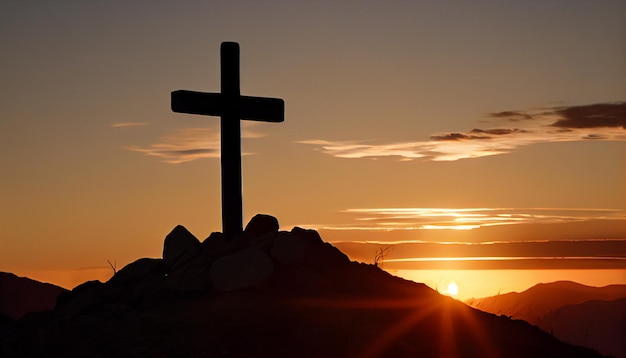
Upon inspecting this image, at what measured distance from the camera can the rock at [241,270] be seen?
16.5m

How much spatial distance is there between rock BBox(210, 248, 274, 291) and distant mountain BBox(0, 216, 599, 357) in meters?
0.02

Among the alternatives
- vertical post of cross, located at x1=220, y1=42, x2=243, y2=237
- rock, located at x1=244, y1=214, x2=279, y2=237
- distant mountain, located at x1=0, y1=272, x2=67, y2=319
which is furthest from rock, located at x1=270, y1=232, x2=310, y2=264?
distant mountain, located at x1=0, y1=272, x2=67, y2=319

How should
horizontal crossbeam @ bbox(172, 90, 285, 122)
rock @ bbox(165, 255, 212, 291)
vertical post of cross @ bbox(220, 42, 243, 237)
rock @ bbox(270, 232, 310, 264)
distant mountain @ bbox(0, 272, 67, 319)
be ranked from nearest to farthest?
1. rock @ bbox(165, 255, 212, 291)
2. rock @ bbox(270, 232, 310, 264)
3. horizontal crossbeam @ bbox(172, 90, 285, 122)
4. vertical post of cross @ bbox(220, 42, 243, 237)
5. distant mountain @ bbox(0, 272, 67, 319)

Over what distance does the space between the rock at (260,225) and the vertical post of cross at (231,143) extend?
0.72 feet

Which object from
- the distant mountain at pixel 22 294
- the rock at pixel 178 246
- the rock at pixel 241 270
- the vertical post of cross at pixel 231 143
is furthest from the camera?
the distant mountain at pixel 22 294

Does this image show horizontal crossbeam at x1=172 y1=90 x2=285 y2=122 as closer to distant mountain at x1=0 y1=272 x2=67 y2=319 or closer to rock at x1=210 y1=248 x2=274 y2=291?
rock at x1=210 y1=248 x2=274 y2=291

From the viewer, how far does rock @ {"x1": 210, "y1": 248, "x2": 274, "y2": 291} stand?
16.5m

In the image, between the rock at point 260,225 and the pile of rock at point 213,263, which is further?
the rock at point 260,225

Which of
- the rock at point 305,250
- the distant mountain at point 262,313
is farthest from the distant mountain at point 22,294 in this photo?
the rock at point 305,250

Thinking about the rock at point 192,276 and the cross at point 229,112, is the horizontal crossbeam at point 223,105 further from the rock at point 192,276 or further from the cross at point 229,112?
the rock at point 192,276

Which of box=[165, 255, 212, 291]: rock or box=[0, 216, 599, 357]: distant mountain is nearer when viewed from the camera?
box=[0, 216, 599, 357]: distant mountain

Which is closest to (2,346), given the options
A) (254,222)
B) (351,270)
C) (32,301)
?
(254,222)

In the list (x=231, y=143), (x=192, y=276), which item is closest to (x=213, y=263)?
Answer: (x=192, y=276)

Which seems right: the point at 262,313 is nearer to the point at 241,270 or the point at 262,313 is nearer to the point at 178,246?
the point at 241,270
